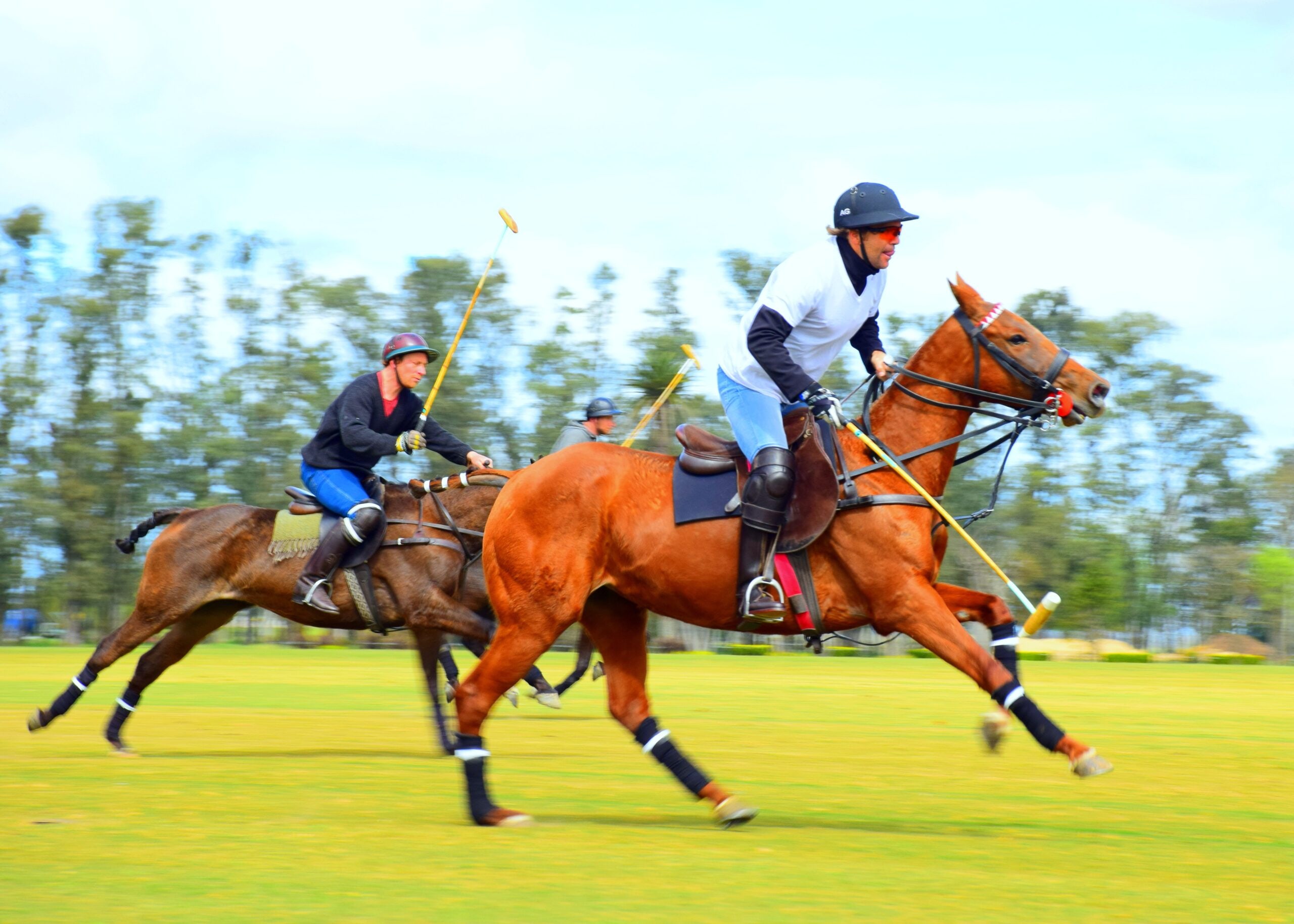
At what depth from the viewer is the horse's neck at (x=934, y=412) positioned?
725 cm

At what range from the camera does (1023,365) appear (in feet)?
23.5

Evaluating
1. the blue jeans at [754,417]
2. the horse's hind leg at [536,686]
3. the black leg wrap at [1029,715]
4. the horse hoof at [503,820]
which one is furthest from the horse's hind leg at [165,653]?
the black leg wrap at [1029,715]

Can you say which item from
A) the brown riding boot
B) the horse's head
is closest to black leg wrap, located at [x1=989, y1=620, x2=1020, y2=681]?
the horse's head

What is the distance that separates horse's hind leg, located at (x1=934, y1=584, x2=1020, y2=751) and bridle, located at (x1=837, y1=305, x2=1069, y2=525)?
426 millimetres

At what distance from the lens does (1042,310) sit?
58.8m

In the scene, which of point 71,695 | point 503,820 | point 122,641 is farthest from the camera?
point 122,641

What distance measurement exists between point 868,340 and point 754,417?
98 cm

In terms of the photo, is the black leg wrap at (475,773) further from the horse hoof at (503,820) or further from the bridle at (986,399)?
the bridle at (986,399)

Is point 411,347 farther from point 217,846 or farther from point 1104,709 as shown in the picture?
point 1104,709

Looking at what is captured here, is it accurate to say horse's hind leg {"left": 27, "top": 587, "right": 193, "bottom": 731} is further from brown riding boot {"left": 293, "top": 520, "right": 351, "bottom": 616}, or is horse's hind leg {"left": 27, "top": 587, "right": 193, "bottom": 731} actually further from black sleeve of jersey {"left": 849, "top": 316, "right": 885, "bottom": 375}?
black sleeve of jersey {"left": 849, "top": 316, "right": 885, "bottom": 375}

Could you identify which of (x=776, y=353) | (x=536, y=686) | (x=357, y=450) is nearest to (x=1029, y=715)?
(x=776, y=353)

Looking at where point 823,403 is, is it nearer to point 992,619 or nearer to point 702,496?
point 702,496

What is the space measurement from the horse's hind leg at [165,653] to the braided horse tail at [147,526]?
74 centimetres

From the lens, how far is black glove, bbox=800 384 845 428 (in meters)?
6.93
